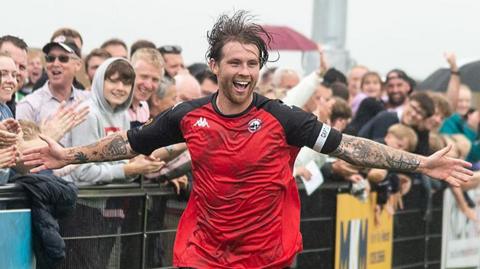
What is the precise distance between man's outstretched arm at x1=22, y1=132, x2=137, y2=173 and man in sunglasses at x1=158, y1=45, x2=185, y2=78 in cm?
484

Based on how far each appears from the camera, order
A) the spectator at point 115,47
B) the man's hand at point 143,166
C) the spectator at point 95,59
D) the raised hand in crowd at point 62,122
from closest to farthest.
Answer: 1. the raised hand in crowd at point 62,122
2. the man's hand at point 143,166
3. the spectator at point 95,59
4. the spectator at point 115,47

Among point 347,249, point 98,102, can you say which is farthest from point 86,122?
point 347,249

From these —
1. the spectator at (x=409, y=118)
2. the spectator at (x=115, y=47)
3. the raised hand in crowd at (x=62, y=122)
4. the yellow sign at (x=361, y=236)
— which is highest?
the spectator at (x=115, y=47)

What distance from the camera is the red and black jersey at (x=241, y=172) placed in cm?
859

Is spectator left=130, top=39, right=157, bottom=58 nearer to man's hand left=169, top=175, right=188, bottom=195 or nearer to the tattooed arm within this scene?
man's hand left=169, top=175, right=188, bottom=195

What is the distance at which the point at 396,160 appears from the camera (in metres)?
8.86

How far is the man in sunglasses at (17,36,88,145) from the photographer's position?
418 inches

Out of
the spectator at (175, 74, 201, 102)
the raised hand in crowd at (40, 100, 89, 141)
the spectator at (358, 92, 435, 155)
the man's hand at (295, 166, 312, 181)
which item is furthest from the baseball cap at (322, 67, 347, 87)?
the raised hand in crowd at (40, 100, 89, 141)

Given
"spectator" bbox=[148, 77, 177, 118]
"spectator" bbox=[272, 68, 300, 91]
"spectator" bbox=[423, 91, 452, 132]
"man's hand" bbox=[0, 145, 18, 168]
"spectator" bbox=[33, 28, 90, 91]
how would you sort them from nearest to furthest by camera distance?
"man's hand" bbox=[0, 145, 18, 168] → "spectator" bbox=[148, 77, 177, 118] → "spectator" bbox=[33, 28, 90, 91] → "spectator" bbox=[423, 91, 452, 132] → "spectator" bbox=[272, 68, 300, 91]

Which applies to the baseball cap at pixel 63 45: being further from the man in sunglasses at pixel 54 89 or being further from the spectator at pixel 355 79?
the spectator at pixel 355 79

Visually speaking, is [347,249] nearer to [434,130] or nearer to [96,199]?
[434,130]

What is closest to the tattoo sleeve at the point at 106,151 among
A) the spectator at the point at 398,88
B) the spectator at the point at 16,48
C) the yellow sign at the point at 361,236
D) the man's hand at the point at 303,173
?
the spectator at the point at 16,48

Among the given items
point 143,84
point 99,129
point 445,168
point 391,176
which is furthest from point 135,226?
point 391,176

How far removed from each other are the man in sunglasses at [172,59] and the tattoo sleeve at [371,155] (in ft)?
16.9
